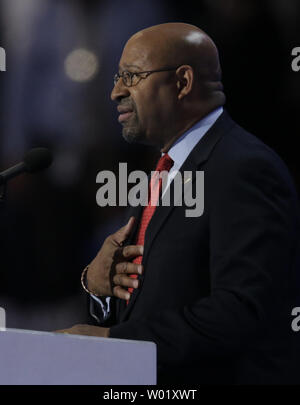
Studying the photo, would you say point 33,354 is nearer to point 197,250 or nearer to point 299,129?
point 197,250

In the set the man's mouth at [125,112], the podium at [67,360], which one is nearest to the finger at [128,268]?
the man's mouth at [125,112]

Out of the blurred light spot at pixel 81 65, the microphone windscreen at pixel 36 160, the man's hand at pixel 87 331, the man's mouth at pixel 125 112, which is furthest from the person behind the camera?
the blurred light spot at pixel 81 65

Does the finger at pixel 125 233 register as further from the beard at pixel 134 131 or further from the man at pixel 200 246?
the beard at pixel 134 131

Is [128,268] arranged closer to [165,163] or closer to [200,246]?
[200,246]

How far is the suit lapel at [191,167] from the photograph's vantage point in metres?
2.01

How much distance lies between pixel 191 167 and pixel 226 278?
0.40 metres

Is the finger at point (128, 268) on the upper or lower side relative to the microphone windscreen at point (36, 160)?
lower

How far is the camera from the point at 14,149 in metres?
2.73

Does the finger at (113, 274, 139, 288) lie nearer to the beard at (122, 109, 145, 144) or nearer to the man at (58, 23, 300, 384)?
the man at (58, 23, 300, 384)

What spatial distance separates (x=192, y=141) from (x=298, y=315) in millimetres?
636

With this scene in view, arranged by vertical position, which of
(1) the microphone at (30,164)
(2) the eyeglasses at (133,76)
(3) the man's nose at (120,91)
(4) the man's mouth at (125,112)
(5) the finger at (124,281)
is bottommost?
(5) the finger at (124,281)

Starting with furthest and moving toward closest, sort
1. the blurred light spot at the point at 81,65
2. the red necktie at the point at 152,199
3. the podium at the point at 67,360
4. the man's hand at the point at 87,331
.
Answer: the blurred light spot at the point at 81,65 → the red necktie at the point at 152,199 → the man's hand at the point at 87,331 → the podium at the point at 67,360

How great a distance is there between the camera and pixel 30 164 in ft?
5.86
